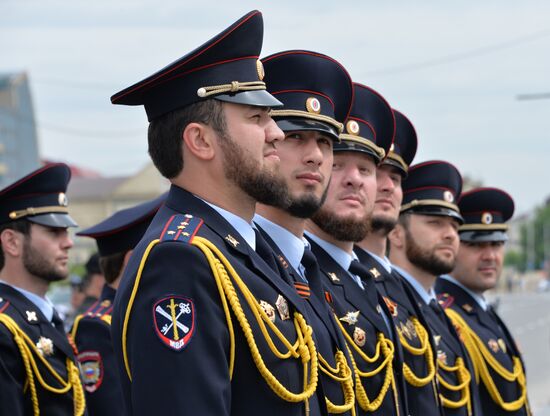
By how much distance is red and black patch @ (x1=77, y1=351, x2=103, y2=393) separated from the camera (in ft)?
18.5

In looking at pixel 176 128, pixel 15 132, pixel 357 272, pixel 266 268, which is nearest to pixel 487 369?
pixel 357 272

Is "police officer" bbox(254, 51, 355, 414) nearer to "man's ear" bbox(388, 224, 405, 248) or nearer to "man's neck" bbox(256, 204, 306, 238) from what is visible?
"man's neck" bbox(256, 204, 306, 238)

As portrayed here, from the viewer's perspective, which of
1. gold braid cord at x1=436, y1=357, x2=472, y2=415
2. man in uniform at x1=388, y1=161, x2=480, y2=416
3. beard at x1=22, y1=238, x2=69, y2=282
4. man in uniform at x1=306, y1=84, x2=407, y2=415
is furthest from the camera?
beard at x1=22, y1=238, x2=69, y2=282

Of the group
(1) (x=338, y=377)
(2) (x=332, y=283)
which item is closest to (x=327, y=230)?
(2) (x=332, y=283)

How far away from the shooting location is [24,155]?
220 feet

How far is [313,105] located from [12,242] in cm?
231

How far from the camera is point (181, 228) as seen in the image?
292 centimetres

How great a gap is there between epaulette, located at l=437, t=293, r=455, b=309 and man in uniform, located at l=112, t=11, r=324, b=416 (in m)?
3.35

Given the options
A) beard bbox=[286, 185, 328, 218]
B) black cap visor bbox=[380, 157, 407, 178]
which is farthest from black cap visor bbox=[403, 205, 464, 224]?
beard bbox=[286, 185, 328, 218]

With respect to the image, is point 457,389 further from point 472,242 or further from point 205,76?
point 205,76

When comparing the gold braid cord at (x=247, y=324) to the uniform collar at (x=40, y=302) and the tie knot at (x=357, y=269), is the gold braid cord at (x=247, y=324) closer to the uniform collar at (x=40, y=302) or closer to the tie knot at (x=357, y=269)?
the tie knot at (x=357, y=269)

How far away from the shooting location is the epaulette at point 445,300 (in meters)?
6.43

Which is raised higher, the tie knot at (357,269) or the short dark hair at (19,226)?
the short dark hair at (19,226)

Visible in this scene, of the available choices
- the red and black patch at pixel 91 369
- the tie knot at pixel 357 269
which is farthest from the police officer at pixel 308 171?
the red and black patch at pixel 91 369
